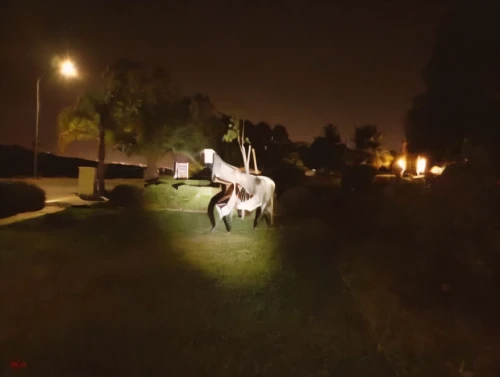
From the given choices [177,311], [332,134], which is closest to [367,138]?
[332,134]

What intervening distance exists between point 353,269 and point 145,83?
761 inches

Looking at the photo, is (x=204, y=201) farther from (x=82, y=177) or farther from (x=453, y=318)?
(x=453, y=318)

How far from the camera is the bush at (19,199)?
798 inches

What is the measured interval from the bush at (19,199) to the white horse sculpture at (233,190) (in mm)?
7178

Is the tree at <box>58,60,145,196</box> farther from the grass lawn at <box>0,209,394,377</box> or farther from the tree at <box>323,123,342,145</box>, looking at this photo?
the tree at <box>323,123,342,145</box>

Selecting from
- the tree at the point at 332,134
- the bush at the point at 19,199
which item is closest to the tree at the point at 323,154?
the tree at the point at 332,134

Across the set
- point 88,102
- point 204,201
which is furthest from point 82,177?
point 204,201

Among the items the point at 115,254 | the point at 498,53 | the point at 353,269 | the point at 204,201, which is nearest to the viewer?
the point at 498,53

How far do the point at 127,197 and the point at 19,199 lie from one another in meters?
5.90

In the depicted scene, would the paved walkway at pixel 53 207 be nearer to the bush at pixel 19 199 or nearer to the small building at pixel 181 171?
the bush at pixel 19 199

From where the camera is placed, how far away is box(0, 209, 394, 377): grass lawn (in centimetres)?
620

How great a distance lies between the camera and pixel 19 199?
68.9 ft

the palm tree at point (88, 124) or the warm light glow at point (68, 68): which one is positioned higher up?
the warm light glow at point (68, 68)

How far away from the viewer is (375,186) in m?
39.9
